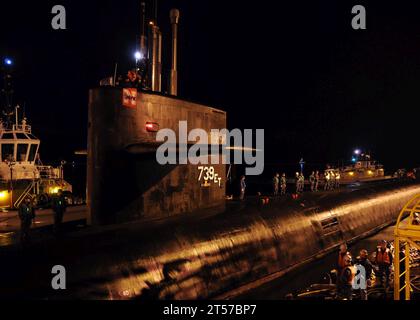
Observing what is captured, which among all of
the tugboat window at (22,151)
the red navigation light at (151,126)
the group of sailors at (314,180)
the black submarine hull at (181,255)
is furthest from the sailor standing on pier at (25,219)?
the tugboat window at (22,151)

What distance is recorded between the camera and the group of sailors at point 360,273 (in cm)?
889

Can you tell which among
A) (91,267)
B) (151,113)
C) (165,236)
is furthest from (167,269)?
(151,113)

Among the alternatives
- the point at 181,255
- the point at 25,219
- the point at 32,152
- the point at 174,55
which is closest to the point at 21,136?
the point at 32,152

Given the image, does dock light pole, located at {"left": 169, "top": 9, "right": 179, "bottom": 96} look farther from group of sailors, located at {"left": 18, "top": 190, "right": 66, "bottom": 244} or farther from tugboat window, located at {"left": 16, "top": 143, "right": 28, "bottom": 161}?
tugboat window, located at {"left": 16, "top": 143, "right": 28, "bottom": 161}

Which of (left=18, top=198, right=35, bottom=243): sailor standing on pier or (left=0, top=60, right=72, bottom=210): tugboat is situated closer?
(left=18, top=198, right=35, bottom=243): sailor standing on pier

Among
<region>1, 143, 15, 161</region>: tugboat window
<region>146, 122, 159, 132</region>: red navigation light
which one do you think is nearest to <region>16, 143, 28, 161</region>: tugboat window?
<region>1, 143, 15, 161</region>: tugboat window

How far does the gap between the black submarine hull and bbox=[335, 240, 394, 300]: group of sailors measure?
2.15 m

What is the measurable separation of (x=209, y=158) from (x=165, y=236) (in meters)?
3.97

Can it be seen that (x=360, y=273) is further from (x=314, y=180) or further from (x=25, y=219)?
(x=314, y=180)

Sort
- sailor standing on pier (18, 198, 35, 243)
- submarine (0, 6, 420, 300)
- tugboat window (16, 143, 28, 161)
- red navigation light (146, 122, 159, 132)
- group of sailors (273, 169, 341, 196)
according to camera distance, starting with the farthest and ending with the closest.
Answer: tugboat window (16, 143, 28, 161) → group of sailors (273, 169, 341, 196) → red navigation light (146, 122, 159, 132) → sailor standing on pier (18, 198, 35, 243) → submarine (0, 6, 420, 300)

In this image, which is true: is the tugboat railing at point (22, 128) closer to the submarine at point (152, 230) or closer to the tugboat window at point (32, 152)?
the tugboat window at point (32, 152)

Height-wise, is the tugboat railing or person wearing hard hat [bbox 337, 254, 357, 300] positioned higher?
the tugboat railing

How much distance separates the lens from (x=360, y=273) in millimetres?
9328

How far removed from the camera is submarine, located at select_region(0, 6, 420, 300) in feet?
23.4
